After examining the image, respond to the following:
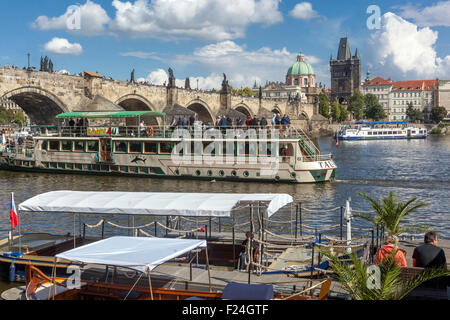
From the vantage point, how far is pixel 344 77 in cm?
17600

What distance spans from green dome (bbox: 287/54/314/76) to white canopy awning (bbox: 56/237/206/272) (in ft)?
559

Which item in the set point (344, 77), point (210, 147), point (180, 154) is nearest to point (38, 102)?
point (180, 154)

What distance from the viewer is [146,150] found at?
3186 centimetres

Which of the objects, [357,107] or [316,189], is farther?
[357,107]

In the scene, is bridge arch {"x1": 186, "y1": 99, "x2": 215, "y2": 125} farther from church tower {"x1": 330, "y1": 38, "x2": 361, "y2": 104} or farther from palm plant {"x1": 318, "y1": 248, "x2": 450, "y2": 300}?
church tower {"x1": 330, "y1": 38, "x2": 361, "y2": 104}

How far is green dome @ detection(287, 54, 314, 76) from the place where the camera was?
175000 mm

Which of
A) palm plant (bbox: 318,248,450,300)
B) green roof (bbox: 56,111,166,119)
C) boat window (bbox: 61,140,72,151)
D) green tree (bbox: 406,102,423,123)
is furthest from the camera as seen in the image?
→ green tree (bbox: 406,102,423,123)

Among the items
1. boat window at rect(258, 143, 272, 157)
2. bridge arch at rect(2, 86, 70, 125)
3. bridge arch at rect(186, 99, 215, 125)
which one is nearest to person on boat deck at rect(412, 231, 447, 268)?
boat window at rect(258, 143, 272, 157)

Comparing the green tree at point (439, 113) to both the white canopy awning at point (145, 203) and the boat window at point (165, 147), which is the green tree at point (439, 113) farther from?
the white canopy awning at point (145, 203)

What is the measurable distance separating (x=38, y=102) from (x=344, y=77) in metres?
147

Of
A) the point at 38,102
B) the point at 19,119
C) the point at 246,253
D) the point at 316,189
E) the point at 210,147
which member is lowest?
the point at 246,253

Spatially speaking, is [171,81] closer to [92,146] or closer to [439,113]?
[92,146]

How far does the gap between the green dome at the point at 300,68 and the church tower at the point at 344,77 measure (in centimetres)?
863
